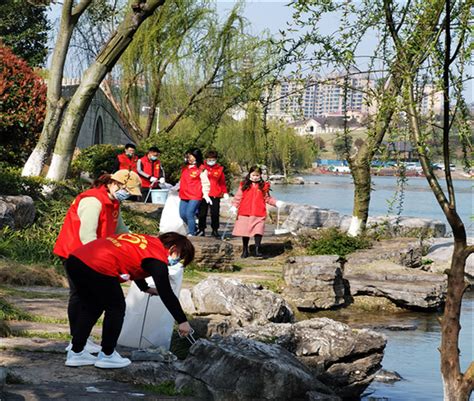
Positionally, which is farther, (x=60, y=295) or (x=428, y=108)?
(x=60, y=295)

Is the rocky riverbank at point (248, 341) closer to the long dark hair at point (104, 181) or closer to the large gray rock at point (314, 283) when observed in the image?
the large gray rock at point (314, 283)

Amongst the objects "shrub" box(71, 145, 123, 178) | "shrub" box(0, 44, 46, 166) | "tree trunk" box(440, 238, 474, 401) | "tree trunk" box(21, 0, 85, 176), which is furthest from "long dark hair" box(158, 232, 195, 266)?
"shrub" box(71, 145, 123, 178)

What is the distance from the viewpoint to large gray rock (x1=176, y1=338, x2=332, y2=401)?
24.2ft

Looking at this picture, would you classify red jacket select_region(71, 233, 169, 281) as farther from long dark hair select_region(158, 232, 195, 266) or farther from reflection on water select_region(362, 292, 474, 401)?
reflection on water select_region(362, 292, 474, 401)

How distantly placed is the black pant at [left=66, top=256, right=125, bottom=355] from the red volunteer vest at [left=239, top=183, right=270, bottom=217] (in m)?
9.97

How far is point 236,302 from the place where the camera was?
10875mm

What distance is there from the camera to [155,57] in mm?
34094

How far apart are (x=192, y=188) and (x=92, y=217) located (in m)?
10.3

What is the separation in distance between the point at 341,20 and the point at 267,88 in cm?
112

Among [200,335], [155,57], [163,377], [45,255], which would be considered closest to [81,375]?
[163,377]

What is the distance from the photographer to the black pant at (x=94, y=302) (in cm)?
757

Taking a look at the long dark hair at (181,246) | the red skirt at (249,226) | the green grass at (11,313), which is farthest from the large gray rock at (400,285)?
the long dark hair at (181,246)

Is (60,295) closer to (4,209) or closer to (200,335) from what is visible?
(200,335)

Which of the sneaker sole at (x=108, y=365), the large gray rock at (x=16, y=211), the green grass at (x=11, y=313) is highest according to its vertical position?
the large gray rock at (x=16, y=211)
